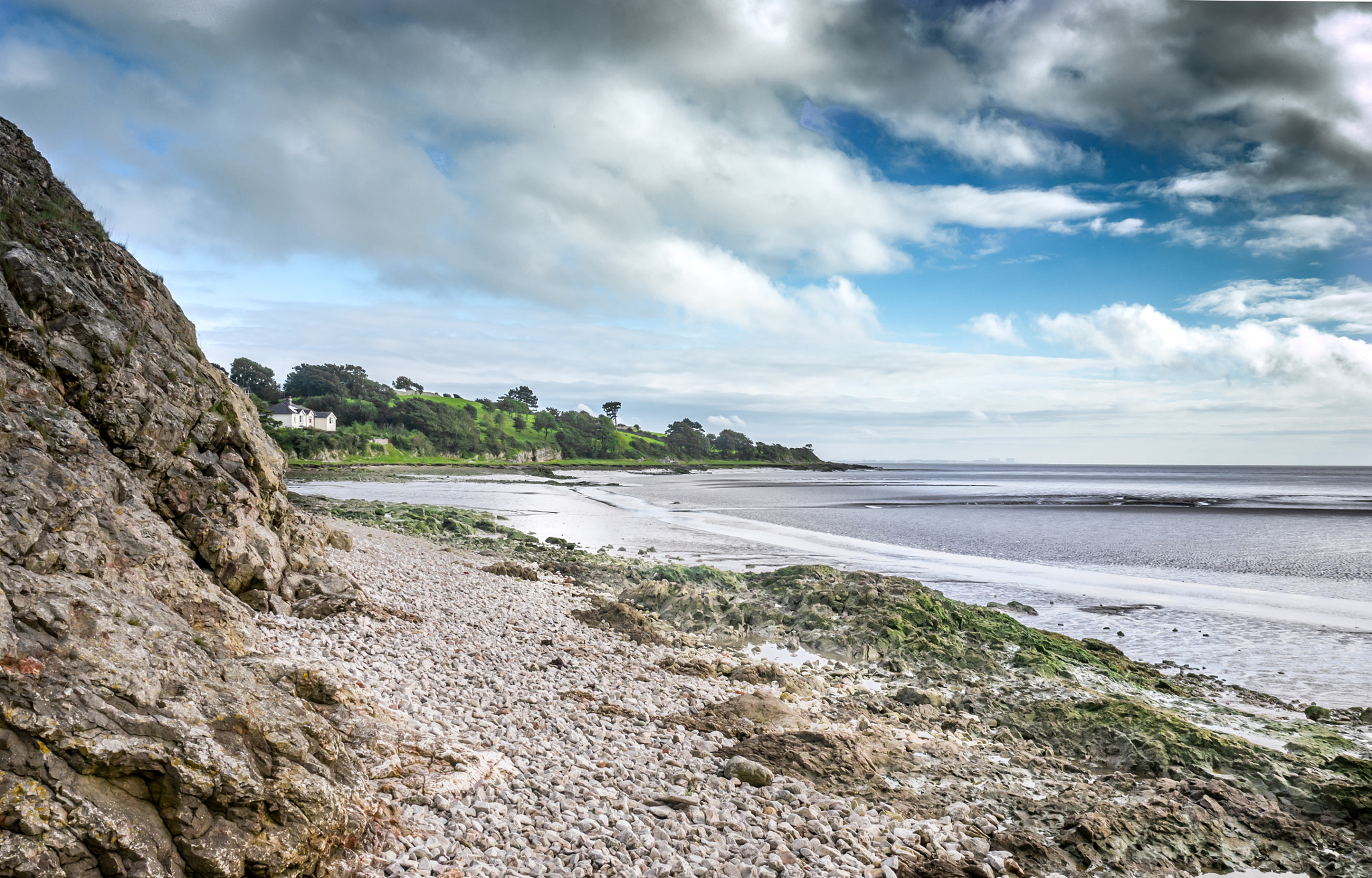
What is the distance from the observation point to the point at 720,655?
1163 cm

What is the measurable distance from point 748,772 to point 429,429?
12715 cm

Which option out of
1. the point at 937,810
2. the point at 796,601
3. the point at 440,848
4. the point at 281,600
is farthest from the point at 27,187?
the point at 796,601

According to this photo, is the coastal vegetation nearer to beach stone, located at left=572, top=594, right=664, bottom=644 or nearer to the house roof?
the house roof

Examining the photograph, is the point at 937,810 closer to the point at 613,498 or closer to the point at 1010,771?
the point at 1010,771

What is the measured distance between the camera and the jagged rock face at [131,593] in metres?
3.68

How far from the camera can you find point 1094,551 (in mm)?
29344

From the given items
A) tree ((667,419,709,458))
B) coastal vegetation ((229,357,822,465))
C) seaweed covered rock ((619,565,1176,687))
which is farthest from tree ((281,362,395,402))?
seaweed covered rock ((619,565,1176,687))

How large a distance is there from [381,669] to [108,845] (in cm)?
450

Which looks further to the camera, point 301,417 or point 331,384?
point 331,384

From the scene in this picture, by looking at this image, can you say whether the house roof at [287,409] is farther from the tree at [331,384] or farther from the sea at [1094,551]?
the sea at [1094,551]

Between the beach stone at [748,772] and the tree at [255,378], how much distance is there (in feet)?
436

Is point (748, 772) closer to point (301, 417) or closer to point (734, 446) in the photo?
point (301, 417)

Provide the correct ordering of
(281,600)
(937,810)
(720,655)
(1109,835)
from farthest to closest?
(720,655), (281,600), (937,810), (1109,835)

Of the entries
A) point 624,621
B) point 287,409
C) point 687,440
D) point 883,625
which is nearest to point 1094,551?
point 883,625
